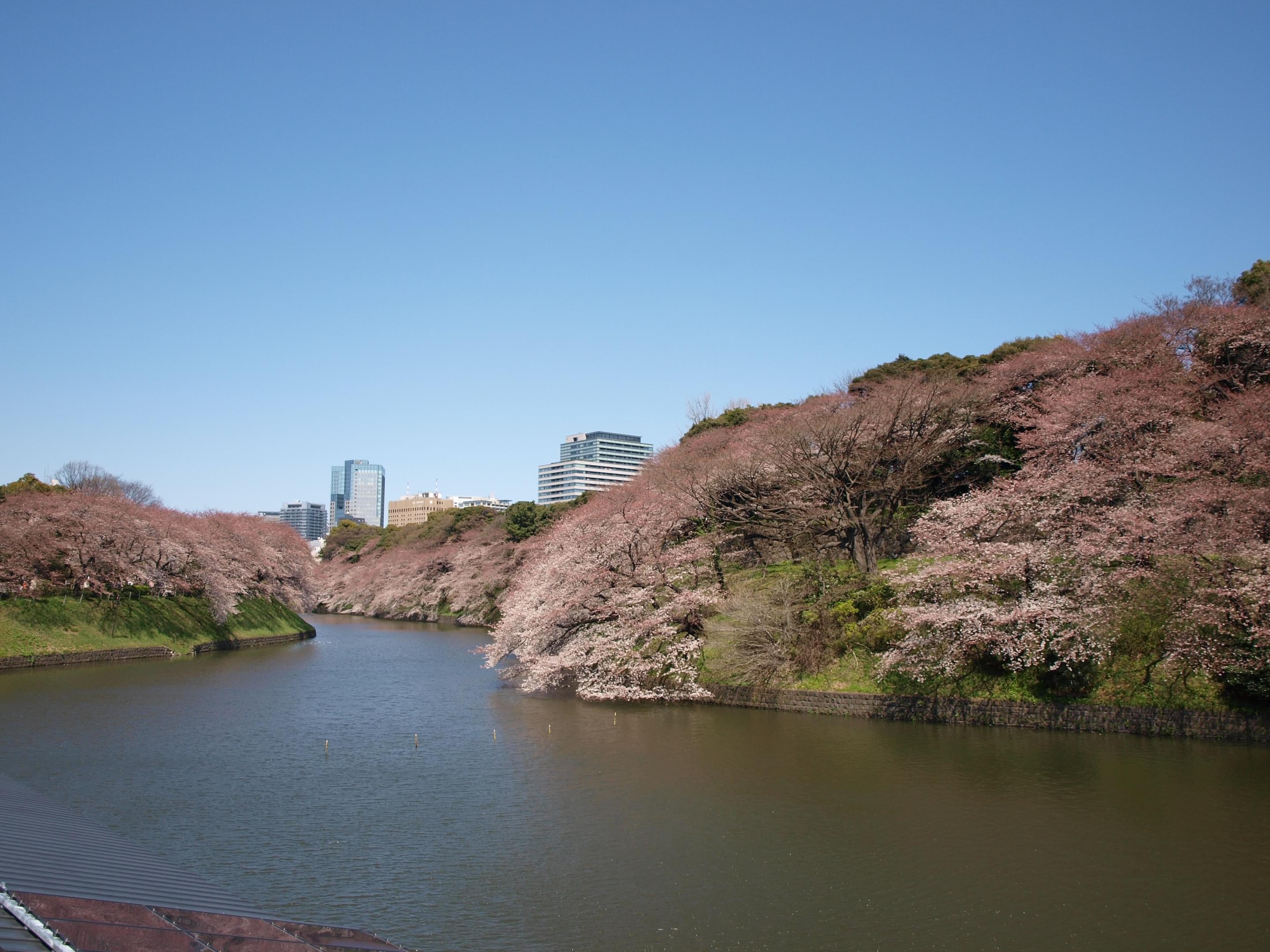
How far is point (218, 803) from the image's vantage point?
614 inches

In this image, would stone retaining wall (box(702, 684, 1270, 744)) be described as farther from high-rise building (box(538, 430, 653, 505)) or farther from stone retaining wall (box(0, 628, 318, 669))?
high-rise building (box(538, 430, 653, 505))

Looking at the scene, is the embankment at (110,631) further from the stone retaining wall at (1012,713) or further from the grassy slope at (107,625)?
the stone retaining wall at (1012,713)

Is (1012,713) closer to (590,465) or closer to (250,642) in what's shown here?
(250,642)

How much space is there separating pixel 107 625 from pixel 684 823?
3478 cm

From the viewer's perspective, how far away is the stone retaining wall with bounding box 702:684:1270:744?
18.5m

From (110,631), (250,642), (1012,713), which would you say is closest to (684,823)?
(1012,713)

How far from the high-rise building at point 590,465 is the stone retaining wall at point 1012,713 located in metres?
156

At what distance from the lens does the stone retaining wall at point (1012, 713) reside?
18.5 m

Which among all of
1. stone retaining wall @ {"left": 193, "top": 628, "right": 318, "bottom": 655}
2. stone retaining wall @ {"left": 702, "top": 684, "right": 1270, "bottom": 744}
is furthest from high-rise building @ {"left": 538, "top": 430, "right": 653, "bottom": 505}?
stone retaining wall @ {"left": 702, "top": 684, "right": 1270, "bottom": 744}

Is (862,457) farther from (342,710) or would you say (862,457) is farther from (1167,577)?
(342,710)

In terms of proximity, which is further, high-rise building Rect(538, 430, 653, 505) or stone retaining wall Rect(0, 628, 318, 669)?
high-rise building Rect(538, 430, 653, 505)

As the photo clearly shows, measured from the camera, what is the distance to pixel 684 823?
14.5 metres

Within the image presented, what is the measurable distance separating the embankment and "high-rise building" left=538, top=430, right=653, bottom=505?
134758 mm

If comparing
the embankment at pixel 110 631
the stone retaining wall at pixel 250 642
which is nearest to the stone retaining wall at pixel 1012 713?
the embankment at pixel 110 631
